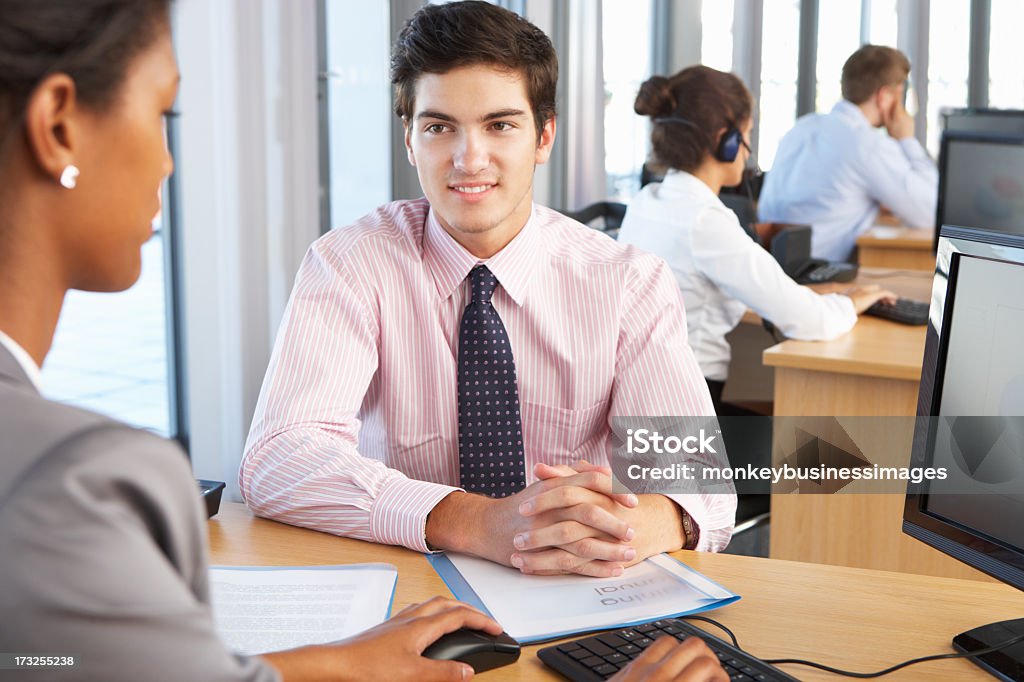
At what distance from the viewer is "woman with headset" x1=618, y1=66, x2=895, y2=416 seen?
8.29 ft

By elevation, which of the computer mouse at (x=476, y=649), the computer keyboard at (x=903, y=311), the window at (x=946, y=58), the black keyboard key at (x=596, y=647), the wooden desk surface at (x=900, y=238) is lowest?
the black keyboard key at (x=596, y=647)

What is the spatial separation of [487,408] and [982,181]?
2.05 meters

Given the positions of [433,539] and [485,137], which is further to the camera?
[485,137]

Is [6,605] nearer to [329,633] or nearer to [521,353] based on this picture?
[329,633]

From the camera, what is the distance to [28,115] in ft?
1.84

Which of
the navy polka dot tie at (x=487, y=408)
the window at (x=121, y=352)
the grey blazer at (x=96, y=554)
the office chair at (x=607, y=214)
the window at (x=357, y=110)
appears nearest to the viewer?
the grey blazer at (x=96, y=554)

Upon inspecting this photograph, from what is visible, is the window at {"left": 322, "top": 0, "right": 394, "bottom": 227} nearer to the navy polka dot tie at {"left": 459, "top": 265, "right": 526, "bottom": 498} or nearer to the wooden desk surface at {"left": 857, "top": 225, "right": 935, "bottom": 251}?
the navy polka dot tie at {"left": 459, "top": 265, "right": 526, "bottom": 498}

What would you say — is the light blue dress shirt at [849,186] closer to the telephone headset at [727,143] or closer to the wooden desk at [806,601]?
the telephone headset at [727,143]

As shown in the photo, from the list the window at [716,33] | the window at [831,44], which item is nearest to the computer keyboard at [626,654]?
the window at [716,33]

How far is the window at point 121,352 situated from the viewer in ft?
12.0

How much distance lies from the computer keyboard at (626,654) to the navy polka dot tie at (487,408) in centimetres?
52

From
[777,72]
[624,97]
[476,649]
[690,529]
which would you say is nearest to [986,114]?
[624,97]

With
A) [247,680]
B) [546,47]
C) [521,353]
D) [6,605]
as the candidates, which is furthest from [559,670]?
[546,47]

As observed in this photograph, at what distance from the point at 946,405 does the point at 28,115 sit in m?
0.95
